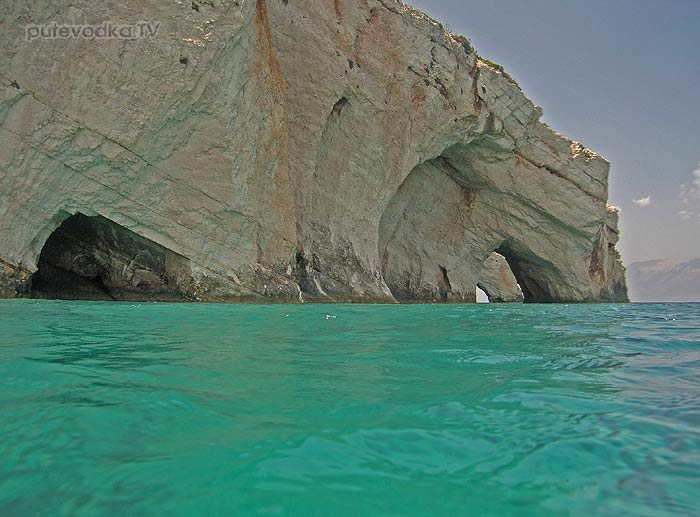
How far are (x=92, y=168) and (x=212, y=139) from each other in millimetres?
3024

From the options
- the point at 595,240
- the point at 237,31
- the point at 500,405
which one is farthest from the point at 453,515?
the point at 595,240

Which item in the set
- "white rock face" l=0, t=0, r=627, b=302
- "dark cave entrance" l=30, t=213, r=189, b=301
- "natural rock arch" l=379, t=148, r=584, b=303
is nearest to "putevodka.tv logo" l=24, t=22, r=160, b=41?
"white rock face" l=0, t=0, r=627, b=302

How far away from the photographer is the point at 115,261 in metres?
13.7

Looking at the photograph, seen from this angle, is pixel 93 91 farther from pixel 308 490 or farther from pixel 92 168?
pixel 308 490

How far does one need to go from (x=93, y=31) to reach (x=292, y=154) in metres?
6.87

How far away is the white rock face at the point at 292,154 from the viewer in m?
11.9

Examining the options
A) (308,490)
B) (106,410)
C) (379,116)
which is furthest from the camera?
(379,116)

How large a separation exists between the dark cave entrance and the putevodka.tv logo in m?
4.44

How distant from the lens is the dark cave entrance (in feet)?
44.8

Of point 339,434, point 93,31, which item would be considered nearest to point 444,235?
point 93,31

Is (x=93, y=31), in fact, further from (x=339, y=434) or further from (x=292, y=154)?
(x=339, y=434)

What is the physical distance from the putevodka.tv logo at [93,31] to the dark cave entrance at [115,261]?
14.6 ft

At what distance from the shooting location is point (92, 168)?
12.4 meters

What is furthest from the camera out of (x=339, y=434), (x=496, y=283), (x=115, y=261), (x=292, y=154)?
(x=496, y=283)
